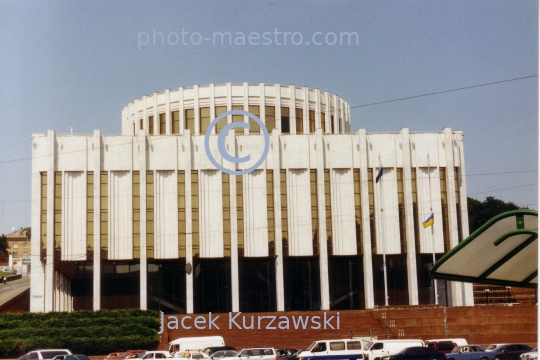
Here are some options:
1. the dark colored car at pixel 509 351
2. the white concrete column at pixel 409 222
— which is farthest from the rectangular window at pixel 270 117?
the dark colored car at pixel 509 351

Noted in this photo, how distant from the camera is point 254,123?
195ft

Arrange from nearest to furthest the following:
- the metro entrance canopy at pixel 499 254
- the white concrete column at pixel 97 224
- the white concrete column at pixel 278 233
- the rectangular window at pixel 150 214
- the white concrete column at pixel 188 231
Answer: the metro entrance canopy at pixel 499 254 < the white concrete column at pixel 97 224 < the white concrete column at pixel 188 231 < the white concrete column at pixel 278 233 < the rectangular window at pixel 150 214

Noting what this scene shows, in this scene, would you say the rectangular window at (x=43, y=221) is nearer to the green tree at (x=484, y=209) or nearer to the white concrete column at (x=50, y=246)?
the white concrete column at (x=50, y=246)

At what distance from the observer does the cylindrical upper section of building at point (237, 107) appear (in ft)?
199

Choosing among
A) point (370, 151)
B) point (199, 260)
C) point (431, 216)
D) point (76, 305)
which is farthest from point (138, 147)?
point (431, 216)

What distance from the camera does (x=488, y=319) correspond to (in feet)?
156

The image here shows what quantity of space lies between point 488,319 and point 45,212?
101 ft

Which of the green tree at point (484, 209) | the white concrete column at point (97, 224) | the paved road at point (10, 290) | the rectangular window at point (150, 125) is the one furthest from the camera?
the green tree at point (484, 209)

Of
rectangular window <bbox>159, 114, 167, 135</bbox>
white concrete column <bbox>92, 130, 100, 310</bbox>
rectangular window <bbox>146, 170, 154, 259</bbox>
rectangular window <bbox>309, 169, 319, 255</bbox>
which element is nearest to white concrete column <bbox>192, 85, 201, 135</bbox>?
rectangular window <bbox>159, 114, 167, 135</bbox>

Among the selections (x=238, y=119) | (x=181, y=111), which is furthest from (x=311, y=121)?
(x=181, y=111)

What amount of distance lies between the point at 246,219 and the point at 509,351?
22.6 meters

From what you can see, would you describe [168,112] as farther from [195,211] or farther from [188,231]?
[188,231]

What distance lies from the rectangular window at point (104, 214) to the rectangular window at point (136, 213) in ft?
6.15

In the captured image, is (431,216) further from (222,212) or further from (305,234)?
(222,212)
